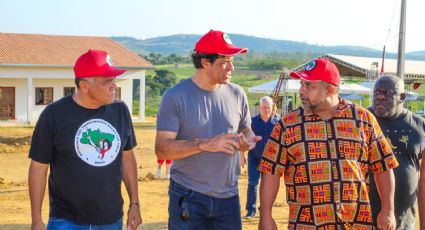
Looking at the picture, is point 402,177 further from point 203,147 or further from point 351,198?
point 203,147

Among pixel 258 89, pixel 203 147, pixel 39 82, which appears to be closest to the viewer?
pixel 203 147

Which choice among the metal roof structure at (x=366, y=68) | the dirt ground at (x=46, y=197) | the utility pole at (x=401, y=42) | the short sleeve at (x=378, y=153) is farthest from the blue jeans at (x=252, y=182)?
the metal roof structure at (x=366, y=68)

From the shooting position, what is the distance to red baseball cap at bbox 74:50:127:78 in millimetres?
4070

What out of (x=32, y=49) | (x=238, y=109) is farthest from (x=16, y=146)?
(x=238, y=109)

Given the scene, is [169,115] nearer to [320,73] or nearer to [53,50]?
[320,73]

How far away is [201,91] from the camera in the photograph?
166 inches

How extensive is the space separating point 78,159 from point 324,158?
1.62m

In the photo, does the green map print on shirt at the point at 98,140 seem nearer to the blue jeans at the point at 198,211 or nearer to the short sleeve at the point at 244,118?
the blue jeans at the point at 198,211

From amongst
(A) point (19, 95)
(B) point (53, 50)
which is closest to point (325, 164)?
(A) point (19, 95)

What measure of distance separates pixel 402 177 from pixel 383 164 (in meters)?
0.96

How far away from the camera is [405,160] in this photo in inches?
202

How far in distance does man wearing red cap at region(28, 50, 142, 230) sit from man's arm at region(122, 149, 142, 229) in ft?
0.79

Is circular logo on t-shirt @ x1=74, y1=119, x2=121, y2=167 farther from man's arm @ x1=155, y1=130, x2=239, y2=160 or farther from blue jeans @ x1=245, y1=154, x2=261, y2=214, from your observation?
blue jeans @ x1=245, y1=154, x2=261, y2=214

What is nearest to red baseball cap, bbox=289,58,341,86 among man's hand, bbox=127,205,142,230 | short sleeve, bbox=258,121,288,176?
short sleeve, bbox=258,121,288,176
